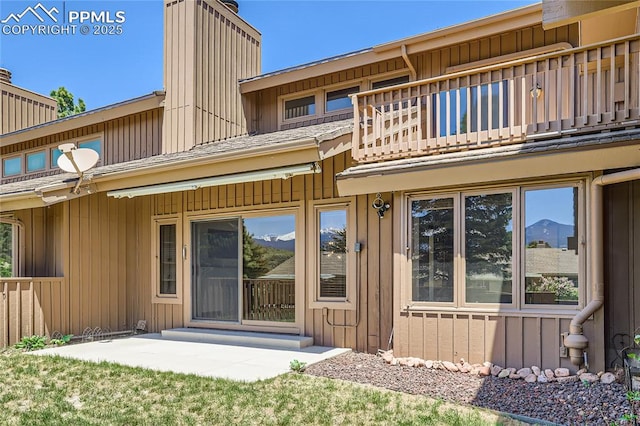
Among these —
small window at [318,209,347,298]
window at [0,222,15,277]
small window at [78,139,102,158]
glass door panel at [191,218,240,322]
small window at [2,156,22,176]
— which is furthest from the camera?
small window at [2,156,22,176]

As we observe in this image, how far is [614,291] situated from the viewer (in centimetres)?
545

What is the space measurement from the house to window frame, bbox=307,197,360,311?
3cm

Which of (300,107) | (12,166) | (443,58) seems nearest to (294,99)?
(300,107)

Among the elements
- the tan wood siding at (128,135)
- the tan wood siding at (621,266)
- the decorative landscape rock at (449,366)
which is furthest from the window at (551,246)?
the tan wood siding at (128,135)

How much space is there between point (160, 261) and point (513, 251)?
260 inches

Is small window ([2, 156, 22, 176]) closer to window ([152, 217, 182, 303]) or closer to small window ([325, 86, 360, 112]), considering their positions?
window ([152, 217, 182, 303])

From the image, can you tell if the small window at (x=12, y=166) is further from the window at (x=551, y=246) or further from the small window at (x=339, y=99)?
the window at (x=551, y=246)

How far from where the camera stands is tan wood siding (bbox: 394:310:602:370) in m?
5.46

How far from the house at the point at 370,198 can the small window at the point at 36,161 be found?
29.4 inches

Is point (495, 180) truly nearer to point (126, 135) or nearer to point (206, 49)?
point (206, 49)

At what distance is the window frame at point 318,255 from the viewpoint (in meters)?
7.32

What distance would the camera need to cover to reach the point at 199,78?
9.78 m

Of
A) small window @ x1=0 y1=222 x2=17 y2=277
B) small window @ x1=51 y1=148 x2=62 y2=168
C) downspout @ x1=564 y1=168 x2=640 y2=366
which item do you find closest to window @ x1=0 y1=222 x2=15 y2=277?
small window @ x1=0 y1=222 x2=17 y2=277

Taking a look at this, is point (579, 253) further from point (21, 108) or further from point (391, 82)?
point (21, 108)
